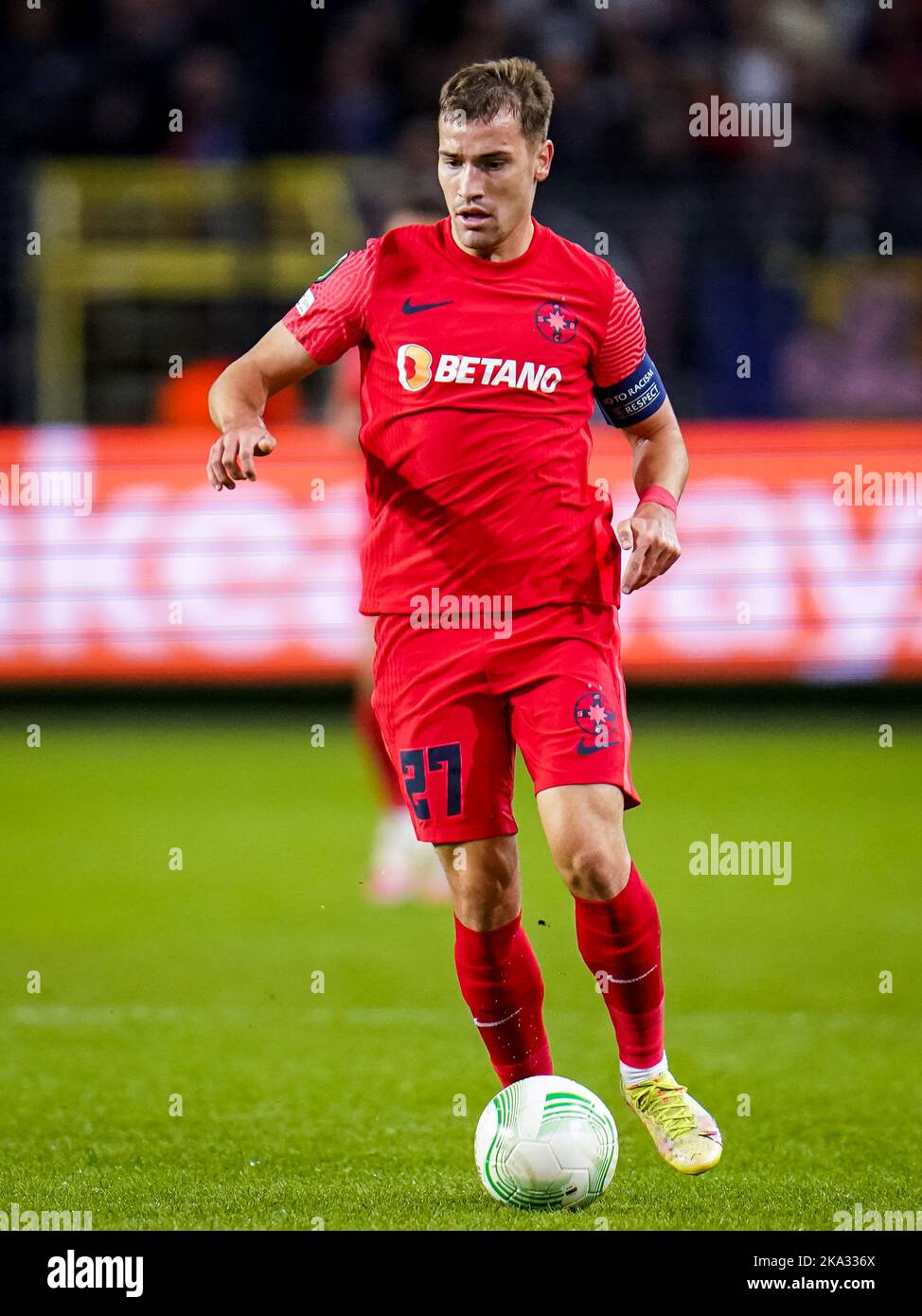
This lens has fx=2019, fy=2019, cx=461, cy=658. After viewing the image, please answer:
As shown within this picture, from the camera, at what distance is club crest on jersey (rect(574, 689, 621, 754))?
14.3 feet

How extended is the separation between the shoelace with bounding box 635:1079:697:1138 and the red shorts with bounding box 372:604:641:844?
26.0 inches

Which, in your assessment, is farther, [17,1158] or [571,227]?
[571,227]

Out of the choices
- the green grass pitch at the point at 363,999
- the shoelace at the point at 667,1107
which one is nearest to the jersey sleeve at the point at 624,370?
the shoelace at the point at 667,1107

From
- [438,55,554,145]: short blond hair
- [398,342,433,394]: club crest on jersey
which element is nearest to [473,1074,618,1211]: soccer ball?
[398,342,433,394]: club crest on jersey

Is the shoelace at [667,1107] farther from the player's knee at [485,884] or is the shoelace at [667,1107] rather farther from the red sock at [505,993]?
the player's knee at [485,884]

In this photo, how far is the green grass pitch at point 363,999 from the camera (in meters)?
4.47

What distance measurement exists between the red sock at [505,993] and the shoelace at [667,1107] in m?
0.24

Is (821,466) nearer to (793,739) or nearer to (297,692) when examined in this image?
(793,739)

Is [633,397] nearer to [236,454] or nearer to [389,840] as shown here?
[236,454]
